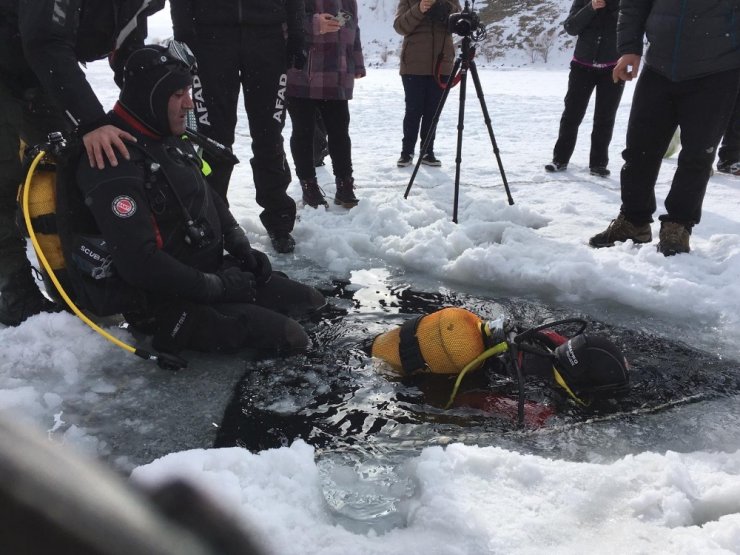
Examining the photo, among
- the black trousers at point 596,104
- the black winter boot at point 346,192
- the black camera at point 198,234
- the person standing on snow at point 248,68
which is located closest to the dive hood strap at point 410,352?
the black camera at point 198,234

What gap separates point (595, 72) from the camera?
548 centimetres

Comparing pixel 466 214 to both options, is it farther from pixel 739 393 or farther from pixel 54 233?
pixel 54 233

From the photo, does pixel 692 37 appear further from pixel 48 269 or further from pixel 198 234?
pixel 48 269

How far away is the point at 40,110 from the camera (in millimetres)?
3023

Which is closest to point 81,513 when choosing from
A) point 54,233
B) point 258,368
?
point 258,368

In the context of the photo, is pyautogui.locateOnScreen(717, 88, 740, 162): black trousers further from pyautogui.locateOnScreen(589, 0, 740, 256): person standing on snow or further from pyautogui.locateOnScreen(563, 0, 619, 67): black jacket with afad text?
pyautogui.locateOnScreen(589, 0, 740, 256): person standing on snow

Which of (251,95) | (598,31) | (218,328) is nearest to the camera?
(218,328)

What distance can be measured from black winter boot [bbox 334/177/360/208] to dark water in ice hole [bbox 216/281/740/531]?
218 cm

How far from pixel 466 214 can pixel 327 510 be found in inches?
126

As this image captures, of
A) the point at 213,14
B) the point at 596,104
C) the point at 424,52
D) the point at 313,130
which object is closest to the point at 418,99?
the point at 424,52

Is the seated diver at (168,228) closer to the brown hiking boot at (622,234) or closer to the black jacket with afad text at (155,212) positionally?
the black jacket with afad text at (155,212)

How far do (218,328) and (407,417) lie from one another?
3.11ft

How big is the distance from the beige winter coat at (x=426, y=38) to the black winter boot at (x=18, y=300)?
4061mm

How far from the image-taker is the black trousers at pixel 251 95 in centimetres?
369
